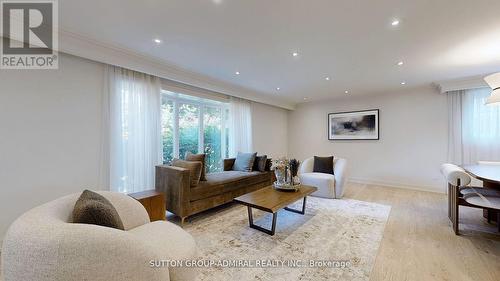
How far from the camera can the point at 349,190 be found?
4789 mm

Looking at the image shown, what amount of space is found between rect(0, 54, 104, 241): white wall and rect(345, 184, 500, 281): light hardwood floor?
142 inches

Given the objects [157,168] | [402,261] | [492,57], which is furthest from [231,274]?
[492,57]

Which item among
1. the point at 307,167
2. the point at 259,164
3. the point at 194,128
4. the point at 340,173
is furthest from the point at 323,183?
the point at 194,128

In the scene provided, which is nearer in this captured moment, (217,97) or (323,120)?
(217,97)

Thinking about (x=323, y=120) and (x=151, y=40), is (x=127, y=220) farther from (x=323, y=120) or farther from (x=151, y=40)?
(x=323, y=120)

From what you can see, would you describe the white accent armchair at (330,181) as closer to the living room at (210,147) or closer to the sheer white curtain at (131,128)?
the living room at (210,147)

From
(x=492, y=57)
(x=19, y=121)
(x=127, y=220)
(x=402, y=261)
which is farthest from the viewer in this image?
(x=492, y=57)

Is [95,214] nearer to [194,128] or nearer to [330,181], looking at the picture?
[194,128]

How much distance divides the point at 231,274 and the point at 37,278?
135 cm

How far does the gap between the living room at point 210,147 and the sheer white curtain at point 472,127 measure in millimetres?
24

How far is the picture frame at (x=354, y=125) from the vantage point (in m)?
5.53

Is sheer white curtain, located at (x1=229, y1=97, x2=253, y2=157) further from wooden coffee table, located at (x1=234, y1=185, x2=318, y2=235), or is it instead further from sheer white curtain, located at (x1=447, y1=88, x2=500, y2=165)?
sheer white curtain, located at (x1=447, y1=88, x2=500, y2=165)

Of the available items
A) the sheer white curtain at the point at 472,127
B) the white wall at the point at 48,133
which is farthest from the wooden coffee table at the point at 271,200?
the sheer white curtain at the point at 472,127

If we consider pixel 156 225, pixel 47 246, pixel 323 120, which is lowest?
pixel 156 225
